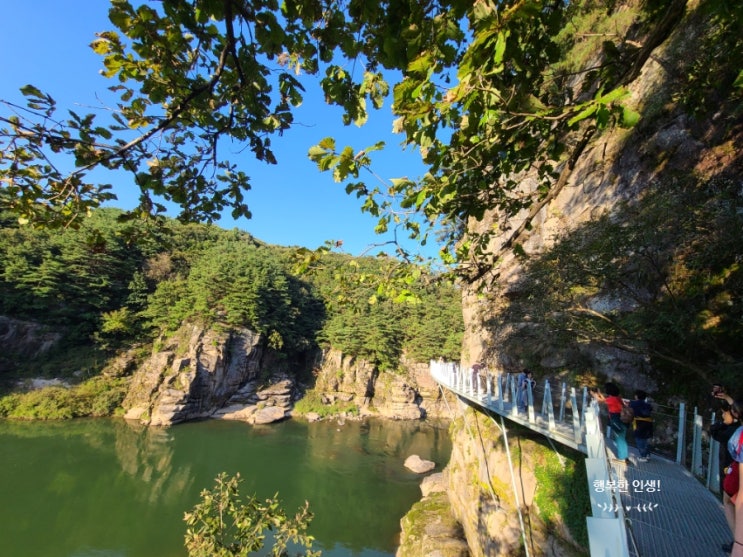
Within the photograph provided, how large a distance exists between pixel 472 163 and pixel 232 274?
27.8 metres

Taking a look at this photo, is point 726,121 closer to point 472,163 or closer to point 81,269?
point 472,163

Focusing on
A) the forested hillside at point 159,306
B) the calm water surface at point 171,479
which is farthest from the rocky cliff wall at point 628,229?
the forested hillside at point 159,306

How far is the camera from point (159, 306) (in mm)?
27062

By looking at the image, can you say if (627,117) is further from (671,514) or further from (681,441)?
(681,441)

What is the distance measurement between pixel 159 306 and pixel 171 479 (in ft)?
53.0

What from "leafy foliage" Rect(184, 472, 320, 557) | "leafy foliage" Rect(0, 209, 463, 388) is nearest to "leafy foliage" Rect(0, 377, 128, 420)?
"leafy foliage" Rect(0, 209, 463, 388)

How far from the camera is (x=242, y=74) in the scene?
6.02ft

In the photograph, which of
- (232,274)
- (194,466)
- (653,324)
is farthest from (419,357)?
(653,324)

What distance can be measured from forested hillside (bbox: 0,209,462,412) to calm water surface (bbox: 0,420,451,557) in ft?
24.2

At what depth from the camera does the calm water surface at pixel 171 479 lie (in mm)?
10547

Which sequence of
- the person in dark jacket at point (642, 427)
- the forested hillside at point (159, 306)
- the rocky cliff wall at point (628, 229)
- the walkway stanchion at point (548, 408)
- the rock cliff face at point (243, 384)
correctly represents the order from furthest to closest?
1. the forested hillside at point (159, 306)
2. the rock cliff face at point (243, 384)
3. the rocky cliff wall at point (628, 229)
4. the walkway stanchion at point (548, 408)
5. the person in dark jacket at point (642, 427)

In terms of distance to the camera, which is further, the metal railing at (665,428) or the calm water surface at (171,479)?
the calm water surface at (171,479)

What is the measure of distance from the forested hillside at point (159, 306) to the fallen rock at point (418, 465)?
8.77 m

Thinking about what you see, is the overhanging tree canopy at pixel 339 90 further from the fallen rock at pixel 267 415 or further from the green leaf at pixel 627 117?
→ the fallen rock at pixel 267 415
